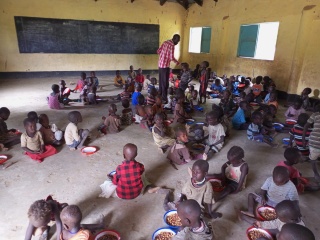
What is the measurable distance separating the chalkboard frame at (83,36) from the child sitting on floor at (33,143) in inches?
288

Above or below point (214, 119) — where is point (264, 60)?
above

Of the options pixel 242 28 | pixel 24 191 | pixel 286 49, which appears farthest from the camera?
pixel 242 28

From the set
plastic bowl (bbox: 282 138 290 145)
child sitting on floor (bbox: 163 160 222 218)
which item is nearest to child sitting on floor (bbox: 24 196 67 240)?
child sitting on floor (bbox: 163 160 222 218)

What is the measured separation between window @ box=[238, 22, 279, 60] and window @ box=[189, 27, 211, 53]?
2131 millimetres

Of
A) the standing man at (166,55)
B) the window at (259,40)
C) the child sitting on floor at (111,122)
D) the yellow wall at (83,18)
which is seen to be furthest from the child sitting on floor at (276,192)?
the yellow wall at (83,18)

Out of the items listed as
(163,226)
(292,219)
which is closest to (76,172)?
(163,226)

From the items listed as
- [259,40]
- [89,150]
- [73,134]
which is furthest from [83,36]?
[89,150]

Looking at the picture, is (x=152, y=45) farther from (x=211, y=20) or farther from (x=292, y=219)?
(x=292, y=219)

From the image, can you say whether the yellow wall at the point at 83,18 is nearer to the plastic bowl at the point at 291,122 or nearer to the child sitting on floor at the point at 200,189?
the plastic bowl at the point at 291,122

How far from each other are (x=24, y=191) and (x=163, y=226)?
153 centimetres

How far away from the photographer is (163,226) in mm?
2033

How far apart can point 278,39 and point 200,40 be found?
4530 mm

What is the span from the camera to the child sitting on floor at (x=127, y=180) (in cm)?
233

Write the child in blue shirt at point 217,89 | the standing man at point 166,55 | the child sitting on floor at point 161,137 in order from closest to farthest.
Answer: the child sitting on floor at point 161,137, the standing man at point 166,55, the child in blue shirt at point 217,89
